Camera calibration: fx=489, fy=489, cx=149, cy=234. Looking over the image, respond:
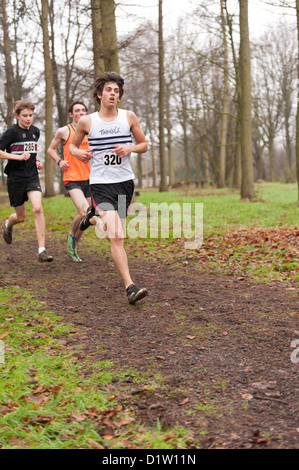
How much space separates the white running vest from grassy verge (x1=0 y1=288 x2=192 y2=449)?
183 cm

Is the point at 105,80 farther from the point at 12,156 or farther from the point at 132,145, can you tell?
the point at 12,156

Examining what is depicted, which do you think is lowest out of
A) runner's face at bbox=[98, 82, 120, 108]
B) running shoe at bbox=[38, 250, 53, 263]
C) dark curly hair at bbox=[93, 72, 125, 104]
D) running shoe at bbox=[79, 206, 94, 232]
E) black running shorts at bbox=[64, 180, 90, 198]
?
running shoe at bbox=[38, 250, 53, 263]

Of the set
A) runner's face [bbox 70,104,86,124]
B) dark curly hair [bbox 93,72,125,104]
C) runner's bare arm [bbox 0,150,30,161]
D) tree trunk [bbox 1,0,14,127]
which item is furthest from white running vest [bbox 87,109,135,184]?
tree trunk [bbox 1,0,14,127]

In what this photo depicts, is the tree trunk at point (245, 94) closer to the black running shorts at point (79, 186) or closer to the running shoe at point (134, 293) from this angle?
the black running shorts at point (79, 186)

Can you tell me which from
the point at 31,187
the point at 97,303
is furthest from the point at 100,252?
the point at 97,303

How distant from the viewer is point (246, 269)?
6883mm

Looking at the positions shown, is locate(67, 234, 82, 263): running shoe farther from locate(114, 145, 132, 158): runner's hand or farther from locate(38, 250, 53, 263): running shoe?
locate(114, 145, 132, 158): runner's hand

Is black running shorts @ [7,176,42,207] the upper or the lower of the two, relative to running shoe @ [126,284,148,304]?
upper

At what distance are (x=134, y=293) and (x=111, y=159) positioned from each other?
57.5 inches

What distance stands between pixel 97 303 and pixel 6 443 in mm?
2810

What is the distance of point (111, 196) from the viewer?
5.29 m

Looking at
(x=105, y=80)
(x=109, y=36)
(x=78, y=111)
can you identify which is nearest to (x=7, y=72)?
(x=109, y=36)

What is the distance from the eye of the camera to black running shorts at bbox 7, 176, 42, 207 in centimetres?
743
